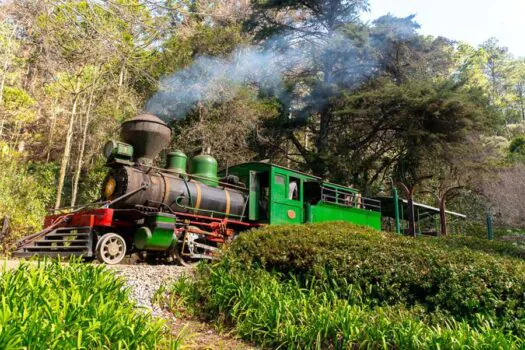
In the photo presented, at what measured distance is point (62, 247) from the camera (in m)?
7.20

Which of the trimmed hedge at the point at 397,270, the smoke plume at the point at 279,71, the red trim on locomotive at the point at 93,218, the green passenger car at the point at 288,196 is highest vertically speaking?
the smoke plume at the point at 279,71

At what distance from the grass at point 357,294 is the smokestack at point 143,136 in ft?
13.6

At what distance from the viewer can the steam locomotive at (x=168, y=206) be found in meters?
7.46

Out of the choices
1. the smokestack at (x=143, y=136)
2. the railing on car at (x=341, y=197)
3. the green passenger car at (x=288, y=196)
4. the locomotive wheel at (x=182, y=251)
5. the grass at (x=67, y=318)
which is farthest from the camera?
the railing on car at (x=341, y=197)

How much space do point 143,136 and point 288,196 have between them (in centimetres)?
382

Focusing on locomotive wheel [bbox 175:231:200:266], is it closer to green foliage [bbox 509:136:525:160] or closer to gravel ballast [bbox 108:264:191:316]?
gravel ballast [bbox 108:264:191:316]

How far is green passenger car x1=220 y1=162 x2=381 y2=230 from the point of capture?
990cm

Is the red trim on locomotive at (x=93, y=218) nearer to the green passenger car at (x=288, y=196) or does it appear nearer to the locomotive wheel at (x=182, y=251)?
the locomotive wheel at (x=182, y=251)

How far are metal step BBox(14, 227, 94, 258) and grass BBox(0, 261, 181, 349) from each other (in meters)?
3.34

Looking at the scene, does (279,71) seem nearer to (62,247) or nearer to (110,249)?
(110,249)

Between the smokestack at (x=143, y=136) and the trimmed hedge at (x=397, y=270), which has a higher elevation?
the smokestack at (x=143, y=136)

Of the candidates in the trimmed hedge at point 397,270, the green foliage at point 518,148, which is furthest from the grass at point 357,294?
the green foliage at point 518,148

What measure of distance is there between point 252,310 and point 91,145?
63.5 feet

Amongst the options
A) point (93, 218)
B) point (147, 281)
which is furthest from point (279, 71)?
point (147, 281)
